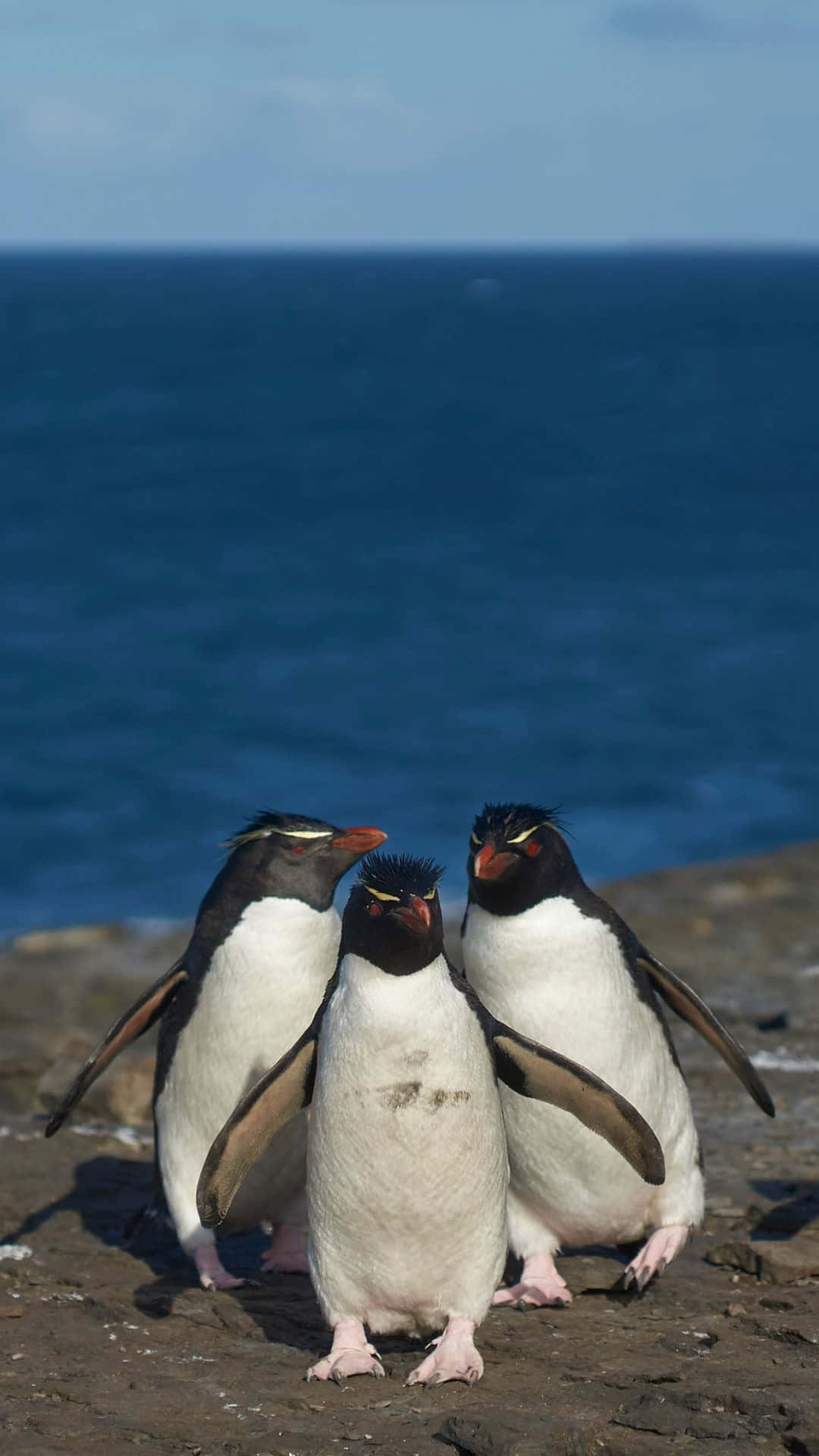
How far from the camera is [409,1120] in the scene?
443 centimetres

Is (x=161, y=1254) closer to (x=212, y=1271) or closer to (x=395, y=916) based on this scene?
(x=212, y=1271)

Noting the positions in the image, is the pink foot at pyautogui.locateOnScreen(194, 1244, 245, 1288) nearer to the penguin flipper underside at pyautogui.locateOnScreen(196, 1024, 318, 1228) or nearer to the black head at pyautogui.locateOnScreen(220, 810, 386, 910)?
the penguin flipper underside at pyautogui.locateOnScreen(196, 1024, 318, 1228)

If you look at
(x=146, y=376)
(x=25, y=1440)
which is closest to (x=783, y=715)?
(x=25, y=1440)

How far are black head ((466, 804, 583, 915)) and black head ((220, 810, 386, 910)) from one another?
0.37m

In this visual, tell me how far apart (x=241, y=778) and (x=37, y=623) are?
1065cm

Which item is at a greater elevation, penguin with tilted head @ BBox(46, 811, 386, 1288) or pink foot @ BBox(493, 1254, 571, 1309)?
penguin with tilted head @ BBox(46, 811, 386, 1288)

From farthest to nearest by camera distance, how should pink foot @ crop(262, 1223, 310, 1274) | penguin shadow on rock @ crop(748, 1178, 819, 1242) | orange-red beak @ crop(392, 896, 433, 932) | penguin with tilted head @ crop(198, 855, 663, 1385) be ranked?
penguin shadow on rock @ crop(748, 1178, 819, 1242), pink foot @ crop(262, 1223, 310, 1274), penguin with tilted head @ crop(198, 855, 663, 1385), orange-red beak @ crop(392, 896, 433, 932)

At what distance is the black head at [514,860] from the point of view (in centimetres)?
496

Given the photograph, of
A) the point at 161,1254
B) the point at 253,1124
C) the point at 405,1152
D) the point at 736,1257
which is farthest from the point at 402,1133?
the point at 161,1254

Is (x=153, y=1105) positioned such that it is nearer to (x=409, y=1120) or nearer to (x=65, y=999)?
(x=409, y=1120)

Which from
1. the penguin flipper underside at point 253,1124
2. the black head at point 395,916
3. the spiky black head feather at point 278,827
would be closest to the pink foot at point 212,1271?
the penguin flipper underside at point 253,1124

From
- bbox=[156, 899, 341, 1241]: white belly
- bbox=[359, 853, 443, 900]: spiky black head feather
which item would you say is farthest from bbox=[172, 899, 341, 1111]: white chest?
bbox=[359, 853, 443, 900]: spiky black head feather

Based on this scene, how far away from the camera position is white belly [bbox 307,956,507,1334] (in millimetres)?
4391

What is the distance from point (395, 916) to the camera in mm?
4250
